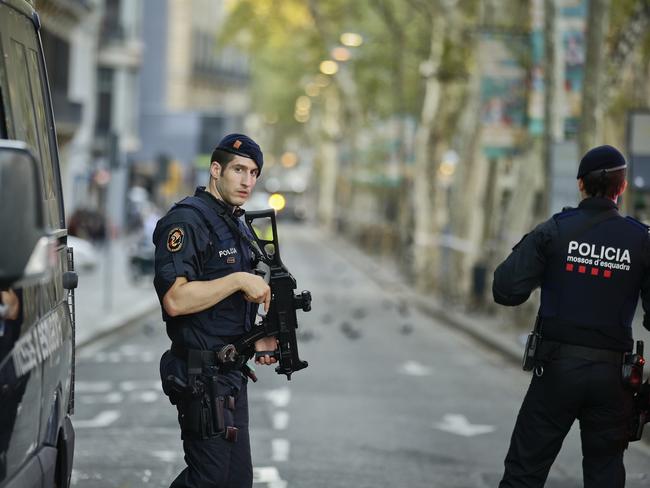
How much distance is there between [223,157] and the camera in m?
6.00

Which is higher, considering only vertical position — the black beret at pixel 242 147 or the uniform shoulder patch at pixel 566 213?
the black beret at pixel 242 147

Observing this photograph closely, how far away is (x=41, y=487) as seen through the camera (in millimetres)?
5348

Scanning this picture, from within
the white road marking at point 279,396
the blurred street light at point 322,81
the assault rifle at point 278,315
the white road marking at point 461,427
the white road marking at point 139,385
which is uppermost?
the blurred street light at point 322,81

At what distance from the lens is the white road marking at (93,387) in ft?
47.9

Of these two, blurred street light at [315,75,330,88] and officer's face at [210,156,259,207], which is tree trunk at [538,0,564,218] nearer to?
officer's face at [210,156,259,207]

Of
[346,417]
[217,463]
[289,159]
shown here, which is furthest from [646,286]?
[289,159]

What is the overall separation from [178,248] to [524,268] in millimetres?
1538

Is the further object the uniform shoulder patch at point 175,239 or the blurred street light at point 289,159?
the blurred street light at point 289,159

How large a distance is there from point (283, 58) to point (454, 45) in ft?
145

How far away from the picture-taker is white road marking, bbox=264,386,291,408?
13.7m

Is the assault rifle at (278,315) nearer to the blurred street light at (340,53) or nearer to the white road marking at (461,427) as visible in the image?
the white road marking at (461,427)

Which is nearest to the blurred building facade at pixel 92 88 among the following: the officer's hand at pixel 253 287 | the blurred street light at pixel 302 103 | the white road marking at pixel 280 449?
the blurred street light at pixel 302 103

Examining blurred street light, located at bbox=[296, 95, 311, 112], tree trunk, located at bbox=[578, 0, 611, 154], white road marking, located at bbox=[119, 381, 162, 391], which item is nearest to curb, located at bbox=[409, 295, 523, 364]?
tree trunk, located at bbox=[578, 0, 611, 154]

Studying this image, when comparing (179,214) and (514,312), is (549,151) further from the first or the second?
(179,214)
